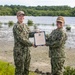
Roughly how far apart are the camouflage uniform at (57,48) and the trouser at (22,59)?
78 cm

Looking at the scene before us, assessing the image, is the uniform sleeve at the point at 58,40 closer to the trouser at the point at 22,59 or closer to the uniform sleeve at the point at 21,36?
the uniform sleeve at the point at 21,36

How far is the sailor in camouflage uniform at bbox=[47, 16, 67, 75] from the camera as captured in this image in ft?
36.8

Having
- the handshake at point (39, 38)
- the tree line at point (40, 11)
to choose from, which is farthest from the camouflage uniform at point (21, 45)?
the tree line at point (40, 11)

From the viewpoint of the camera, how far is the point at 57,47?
11320mm

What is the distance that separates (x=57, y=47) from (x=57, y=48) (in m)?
0.04

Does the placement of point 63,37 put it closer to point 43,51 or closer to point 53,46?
point 53,46

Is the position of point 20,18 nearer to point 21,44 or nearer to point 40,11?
point 21,44

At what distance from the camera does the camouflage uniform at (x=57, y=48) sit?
36.8 feet

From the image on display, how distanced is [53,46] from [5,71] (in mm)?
1995

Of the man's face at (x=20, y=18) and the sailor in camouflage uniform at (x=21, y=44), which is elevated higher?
the man's face at (x=20, y=18)

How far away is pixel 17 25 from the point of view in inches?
446

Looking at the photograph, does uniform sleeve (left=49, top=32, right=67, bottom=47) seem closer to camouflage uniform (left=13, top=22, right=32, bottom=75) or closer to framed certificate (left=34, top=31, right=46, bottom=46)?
framed certificate (left=34, top=31, right=46, bottom=46)

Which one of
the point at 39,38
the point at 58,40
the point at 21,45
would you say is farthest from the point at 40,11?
the point at 58,40

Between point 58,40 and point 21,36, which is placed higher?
point 21,36
